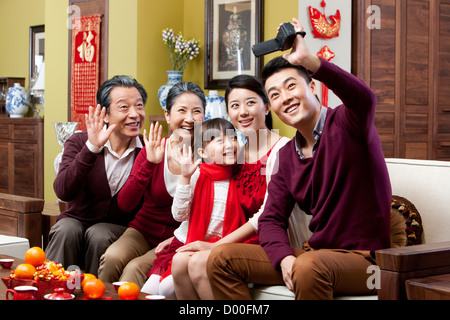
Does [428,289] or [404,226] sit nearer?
[428,289]

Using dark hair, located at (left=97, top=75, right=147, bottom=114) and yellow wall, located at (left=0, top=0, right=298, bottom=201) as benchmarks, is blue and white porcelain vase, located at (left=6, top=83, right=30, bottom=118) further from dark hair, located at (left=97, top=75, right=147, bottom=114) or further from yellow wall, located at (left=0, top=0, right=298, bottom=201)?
dark hair, located at (left=97, top=75, right=147, bottom=114)

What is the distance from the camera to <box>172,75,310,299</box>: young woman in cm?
197

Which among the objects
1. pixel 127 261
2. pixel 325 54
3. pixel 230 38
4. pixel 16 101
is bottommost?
pixel 127 261

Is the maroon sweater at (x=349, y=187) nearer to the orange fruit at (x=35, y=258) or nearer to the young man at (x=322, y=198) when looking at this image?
the young man at (x=322, y=198)

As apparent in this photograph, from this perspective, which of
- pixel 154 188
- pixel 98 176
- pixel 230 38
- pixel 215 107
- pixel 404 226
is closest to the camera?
pixel 404 226

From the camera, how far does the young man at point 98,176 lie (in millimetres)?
2480

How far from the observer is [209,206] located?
87.6 inches

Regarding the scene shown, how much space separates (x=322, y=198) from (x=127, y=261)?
2.93 feet

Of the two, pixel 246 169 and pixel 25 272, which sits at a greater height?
pixel 246 169

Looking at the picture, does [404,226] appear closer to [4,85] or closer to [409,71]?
[409,71]

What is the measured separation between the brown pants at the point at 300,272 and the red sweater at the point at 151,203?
24.3 inches

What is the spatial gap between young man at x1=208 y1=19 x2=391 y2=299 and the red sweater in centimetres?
59

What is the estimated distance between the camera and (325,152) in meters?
1.87

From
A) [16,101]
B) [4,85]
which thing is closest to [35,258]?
[16,101]
